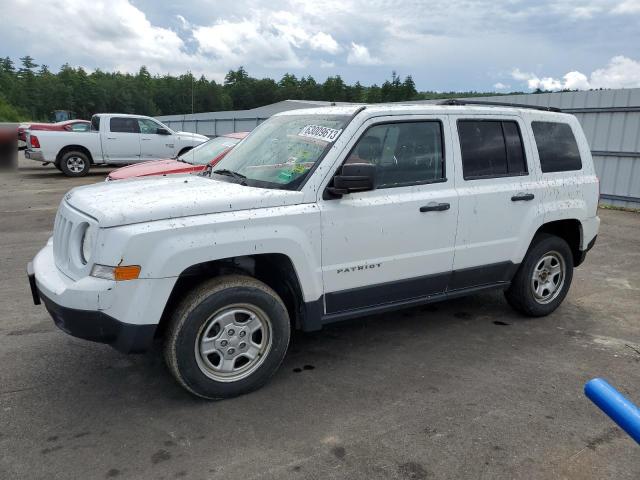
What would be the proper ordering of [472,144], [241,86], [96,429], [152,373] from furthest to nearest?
[241,86] → [472,144] → [152,373] → [96,429]

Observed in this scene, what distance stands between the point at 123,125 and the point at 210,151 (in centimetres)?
825

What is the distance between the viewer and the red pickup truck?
8.34 meters

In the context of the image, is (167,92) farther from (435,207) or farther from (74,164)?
(435,207)

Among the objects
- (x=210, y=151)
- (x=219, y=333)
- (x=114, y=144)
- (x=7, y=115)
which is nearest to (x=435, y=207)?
(x=219, y=333)

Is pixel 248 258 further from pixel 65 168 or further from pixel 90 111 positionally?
pixel 90 111

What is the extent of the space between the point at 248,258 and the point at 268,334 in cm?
53

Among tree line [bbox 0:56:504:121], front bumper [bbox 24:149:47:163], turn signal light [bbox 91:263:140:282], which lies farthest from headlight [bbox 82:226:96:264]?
tree line [bbox 0:56:504:121]

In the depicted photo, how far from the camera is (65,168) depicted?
15836 millimetres

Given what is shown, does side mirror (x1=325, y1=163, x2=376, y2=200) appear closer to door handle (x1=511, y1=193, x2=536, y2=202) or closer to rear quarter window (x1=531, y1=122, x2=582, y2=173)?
door handle (x1=511, y1=193, x2=536, y2=202)

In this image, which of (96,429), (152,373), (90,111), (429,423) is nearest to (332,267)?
(429,423)

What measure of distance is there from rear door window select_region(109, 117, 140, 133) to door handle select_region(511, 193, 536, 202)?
14.1 m

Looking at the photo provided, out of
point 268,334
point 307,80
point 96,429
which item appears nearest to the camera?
point 96,429

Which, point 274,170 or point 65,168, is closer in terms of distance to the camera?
point 274,170

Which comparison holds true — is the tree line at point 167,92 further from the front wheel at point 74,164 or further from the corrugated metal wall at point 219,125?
the front wheel at point 74,164
